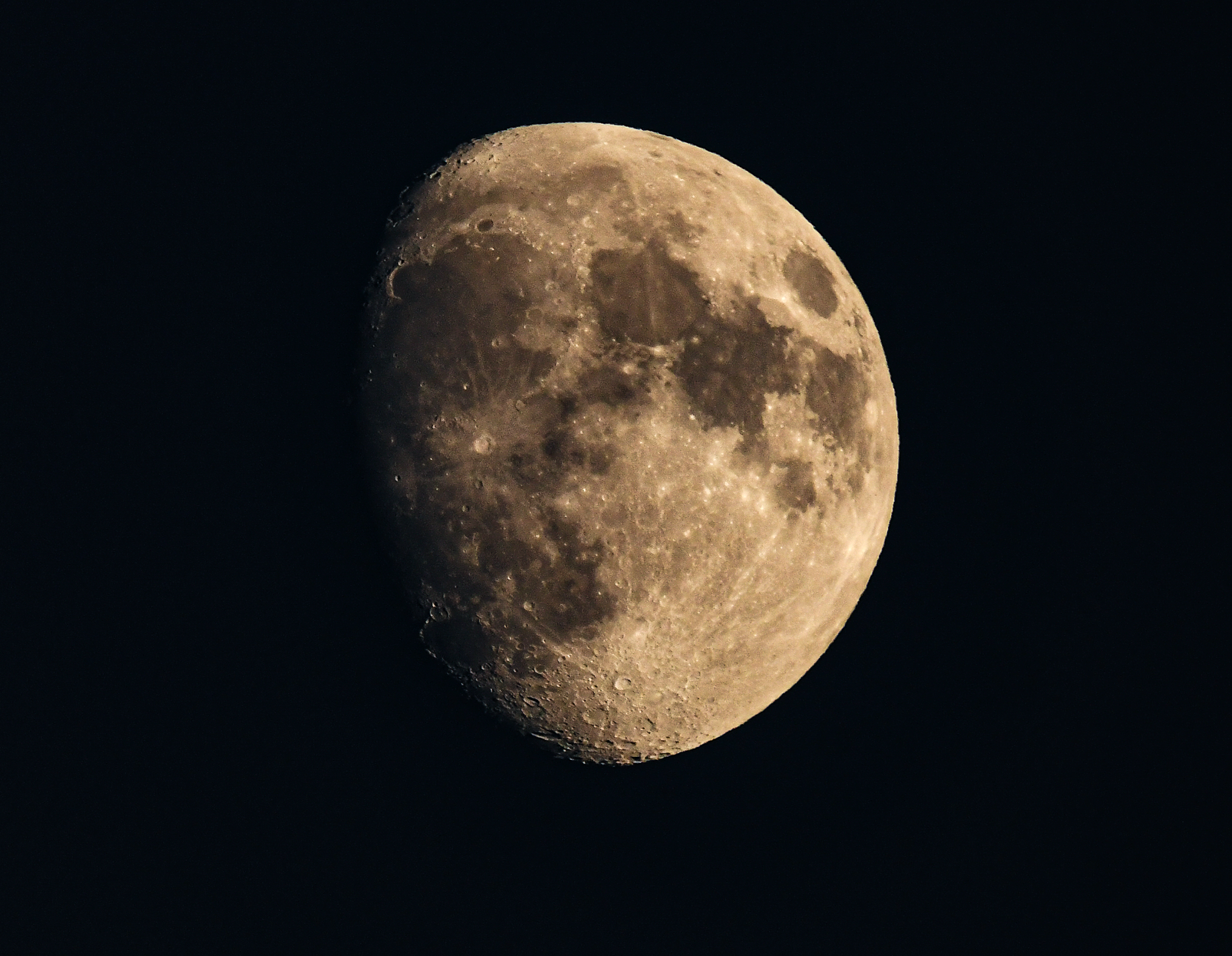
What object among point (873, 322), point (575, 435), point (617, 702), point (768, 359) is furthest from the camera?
point (873, 322)

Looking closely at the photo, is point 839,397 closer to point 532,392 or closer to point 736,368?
point 736,368

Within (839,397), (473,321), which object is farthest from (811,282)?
(473,321)

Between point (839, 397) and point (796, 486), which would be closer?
point (796, 486)

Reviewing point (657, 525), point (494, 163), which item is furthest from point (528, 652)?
point (494, 163)

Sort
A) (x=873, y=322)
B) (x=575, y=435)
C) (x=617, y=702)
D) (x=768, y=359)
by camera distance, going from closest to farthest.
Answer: (x=575, y=435), (x=768, y=359), (x=617, y=702), (x=873, y=322)

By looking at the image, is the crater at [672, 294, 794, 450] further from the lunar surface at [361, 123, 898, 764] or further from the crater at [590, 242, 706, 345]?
the crater at [590, 242, 706, 345]

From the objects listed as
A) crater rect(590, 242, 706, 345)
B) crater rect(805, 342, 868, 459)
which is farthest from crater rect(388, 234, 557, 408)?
crater rect(805, 342, 868, 459)

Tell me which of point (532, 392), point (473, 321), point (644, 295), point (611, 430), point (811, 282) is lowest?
point (611, 430)

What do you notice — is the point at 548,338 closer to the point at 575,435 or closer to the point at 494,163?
the point at 575,435
